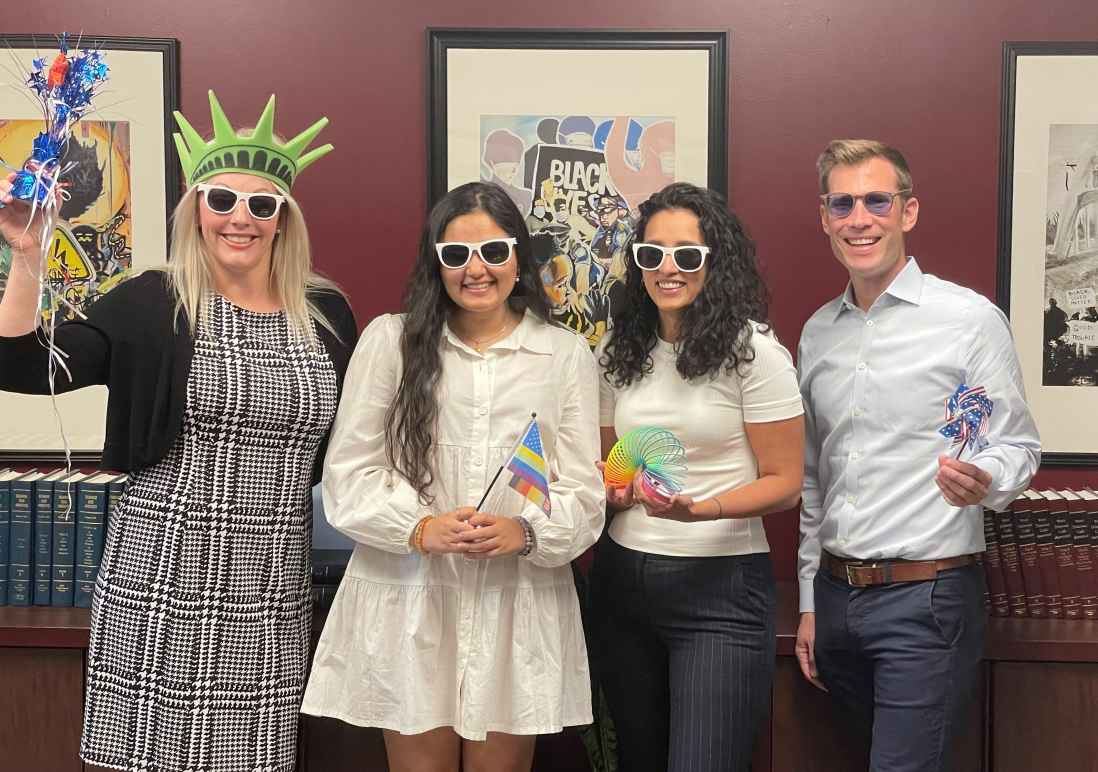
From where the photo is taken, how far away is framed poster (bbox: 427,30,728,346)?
2949mm

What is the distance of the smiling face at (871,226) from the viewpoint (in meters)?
2.29

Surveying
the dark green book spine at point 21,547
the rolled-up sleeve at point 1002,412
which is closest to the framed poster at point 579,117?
the rolled-up sleeve at point 1002,412

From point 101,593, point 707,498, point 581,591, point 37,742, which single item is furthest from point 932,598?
point 37,742

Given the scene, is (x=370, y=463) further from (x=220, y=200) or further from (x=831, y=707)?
(x=831, y=707)

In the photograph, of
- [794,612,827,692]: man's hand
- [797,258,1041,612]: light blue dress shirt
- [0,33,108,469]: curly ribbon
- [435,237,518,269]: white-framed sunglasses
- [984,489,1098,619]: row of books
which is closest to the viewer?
[0,33,108,469]: curly ribbon

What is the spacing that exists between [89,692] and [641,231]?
4.93 feet

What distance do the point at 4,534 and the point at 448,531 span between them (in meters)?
1.38

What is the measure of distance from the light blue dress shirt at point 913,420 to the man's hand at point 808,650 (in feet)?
0.64

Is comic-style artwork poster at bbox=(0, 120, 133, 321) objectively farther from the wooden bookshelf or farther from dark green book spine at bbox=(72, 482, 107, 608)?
the wooden bookshelf

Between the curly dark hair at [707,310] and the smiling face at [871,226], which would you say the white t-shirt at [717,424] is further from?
the smiling face at [871,226]

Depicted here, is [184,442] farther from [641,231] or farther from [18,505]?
[641,231]

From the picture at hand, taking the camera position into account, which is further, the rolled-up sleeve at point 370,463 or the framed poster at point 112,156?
the framed poster at point 112,156

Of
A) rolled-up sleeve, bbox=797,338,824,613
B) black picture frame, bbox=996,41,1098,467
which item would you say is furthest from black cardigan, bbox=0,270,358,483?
black picture frame, bbox=996,41,1098,467

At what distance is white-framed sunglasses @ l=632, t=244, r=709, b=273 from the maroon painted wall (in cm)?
90
